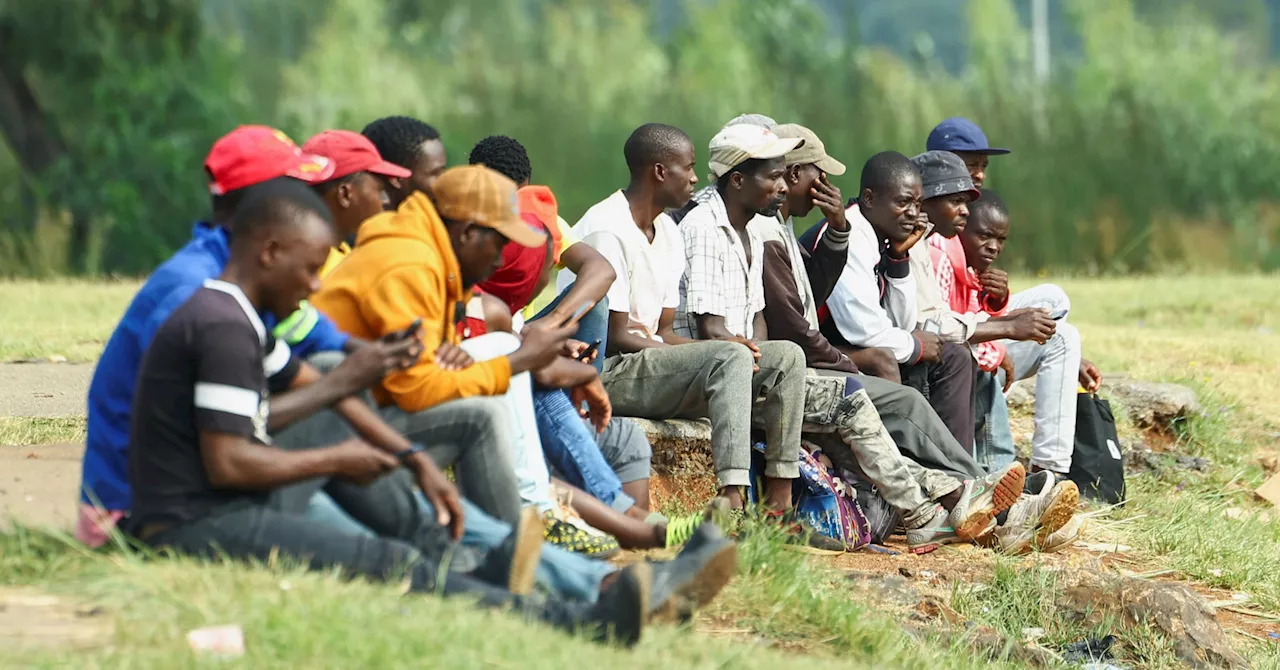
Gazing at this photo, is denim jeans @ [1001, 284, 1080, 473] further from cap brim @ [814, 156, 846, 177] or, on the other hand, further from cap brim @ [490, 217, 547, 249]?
cap brim @ [490, 217, 547, 249]

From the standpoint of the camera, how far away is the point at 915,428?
6.96 m

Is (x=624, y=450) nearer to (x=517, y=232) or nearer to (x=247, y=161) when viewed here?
(x=517, y=232)

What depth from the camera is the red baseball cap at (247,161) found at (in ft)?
16.2

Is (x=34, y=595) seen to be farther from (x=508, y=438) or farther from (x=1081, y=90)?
(x=1081, y=90)

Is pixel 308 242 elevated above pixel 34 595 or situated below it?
above

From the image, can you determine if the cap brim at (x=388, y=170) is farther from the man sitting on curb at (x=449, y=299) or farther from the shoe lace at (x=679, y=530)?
the shoe lace at (x=679, y=530)

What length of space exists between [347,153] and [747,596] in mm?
1959

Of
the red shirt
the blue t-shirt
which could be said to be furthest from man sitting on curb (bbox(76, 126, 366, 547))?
the red shirt

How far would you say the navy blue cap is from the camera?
8773 mm

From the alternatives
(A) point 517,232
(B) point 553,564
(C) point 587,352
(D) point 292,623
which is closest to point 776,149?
(C) point 587,352

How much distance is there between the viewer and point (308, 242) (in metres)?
4.43

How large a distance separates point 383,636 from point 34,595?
38.3 inches

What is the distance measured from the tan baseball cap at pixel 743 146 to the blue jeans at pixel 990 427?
166 cm

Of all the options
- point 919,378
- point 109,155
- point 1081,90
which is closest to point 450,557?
point 919,378
